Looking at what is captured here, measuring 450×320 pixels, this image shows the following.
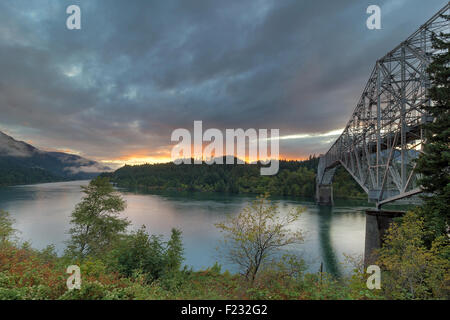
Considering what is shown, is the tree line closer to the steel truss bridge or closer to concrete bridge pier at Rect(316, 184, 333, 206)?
concrete bridge pier at Rect(316, 184, 333, 206)

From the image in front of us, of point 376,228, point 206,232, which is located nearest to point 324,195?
point 206,232

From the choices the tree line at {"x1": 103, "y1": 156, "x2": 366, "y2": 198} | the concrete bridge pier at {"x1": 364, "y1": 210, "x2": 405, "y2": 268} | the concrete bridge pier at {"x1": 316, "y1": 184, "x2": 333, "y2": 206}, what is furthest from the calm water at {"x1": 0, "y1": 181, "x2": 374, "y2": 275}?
the tree line at {"x1": 103, "y1": 156, "x2": 366, "y2": 198}

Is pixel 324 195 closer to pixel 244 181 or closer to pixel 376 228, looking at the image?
pixel 376 228

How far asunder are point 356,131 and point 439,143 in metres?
17.2

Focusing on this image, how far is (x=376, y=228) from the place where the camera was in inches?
517

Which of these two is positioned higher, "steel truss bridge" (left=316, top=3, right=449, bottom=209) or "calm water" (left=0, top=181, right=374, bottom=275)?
"steel truss bridge" (left=316, top=3, right=449, bottom=209)

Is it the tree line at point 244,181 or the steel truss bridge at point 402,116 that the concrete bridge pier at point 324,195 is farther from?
the steel truss bridge at point 402,116

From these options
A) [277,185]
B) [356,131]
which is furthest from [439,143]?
[277,185]

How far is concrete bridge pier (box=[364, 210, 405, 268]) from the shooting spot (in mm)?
12766

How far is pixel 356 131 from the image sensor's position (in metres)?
23.8

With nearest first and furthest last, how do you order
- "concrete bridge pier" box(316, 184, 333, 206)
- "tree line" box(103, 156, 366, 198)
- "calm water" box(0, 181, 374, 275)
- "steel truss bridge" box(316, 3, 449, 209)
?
1. "steel truss bridge" box(316, 3, 449, 209)
2. "calm water" box(0, 181, 374, 275)
3. "concrete bridge pier" box(316, 184, 333, 206)
4. "tree line" box(103, 156, 366, 198)

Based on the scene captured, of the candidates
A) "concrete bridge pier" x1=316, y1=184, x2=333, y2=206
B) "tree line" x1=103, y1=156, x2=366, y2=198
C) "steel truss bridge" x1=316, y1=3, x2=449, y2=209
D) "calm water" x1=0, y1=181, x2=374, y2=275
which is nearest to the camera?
"steel truss bridge" x1=316, y1=3, x2=449, y2=209
